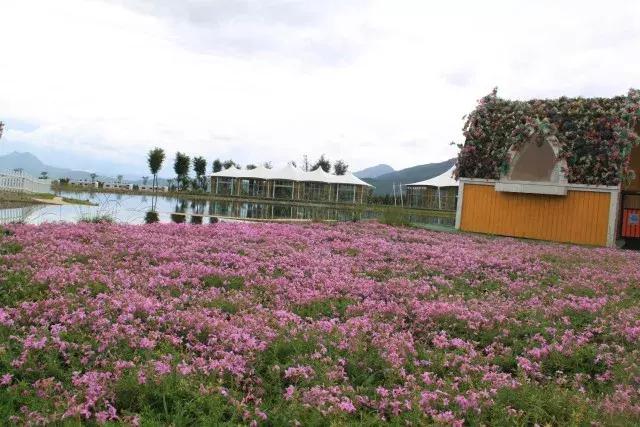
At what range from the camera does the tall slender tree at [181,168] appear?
232 ft

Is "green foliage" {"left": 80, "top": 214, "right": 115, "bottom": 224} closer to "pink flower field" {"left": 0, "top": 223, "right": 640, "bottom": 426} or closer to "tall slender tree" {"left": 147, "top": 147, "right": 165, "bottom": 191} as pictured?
"pink flower field" {"left": 0, "top": 223, "right": 640, "bottom": 426}

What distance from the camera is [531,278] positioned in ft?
Answer: 27.8

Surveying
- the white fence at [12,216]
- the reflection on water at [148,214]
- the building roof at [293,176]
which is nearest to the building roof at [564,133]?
the reflection on water at [148,214]

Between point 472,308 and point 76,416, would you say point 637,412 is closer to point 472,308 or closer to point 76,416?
point 472,308

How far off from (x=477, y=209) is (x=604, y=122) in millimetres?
4989

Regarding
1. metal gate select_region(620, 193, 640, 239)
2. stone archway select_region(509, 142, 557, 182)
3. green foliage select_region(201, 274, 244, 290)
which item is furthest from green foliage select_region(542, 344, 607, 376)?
metal gate select_region(620, 193, 640, 239)

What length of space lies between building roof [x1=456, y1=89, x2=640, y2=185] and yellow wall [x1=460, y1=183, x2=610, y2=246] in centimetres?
63

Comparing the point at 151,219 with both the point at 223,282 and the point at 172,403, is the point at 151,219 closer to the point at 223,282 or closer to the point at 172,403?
the point at 223,282

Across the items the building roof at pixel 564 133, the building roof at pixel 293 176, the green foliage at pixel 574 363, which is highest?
the building roof at pixel 564 133

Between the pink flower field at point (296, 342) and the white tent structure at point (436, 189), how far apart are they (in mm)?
42573

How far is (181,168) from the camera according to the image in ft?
233

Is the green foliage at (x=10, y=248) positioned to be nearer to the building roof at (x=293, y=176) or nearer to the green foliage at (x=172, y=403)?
the green foliage at (x=172, y=403)

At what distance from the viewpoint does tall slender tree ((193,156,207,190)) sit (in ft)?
246

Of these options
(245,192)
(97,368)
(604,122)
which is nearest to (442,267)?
(97,368)
